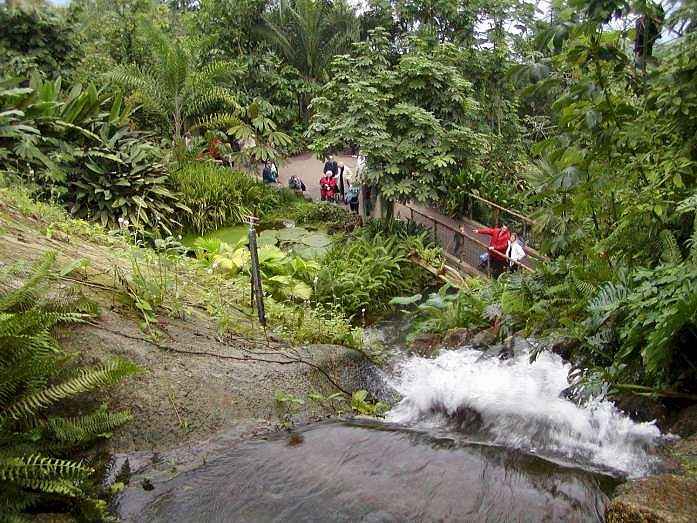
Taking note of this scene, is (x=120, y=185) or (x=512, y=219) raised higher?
(x=512, y=219)

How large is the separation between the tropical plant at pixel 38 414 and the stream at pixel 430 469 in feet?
1.31

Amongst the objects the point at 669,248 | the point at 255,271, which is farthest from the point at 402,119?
Answer: the point at 669,248

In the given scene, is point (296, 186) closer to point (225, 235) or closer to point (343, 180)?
point (343, 180)

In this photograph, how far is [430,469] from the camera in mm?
3463

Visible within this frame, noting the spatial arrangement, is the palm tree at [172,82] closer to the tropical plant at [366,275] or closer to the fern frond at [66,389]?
the tropical plant at [366,275]

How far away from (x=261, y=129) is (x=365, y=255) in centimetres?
670

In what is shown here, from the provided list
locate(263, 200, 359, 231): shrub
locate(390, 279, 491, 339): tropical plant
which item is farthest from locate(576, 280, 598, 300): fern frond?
locate(263, 200, 359, 231): shrub

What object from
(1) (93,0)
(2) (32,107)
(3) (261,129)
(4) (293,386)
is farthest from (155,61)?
(1) (93,0)

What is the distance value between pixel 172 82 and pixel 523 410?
41.6 ft

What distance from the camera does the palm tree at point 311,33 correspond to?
775 inches

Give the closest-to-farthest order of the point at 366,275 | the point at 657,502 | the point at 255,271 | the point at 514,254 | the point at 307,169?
the point at 657,502, the point at 255,271, the point at 514,254, the point at 366,275, the point at 307,169

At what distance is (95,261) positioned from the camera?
204 inches

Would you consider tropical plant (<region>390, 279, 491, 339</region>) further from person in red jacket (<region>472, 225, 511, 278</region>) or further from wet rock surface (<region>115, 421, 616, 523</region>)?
wet rock surface (<region>115, 421, 616, 523</region>)

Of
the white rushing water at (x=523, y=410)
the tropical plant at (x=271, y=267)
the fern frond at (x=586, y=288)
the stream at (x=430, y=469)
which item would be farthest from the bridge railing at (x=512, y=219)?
the stream at (x=430, y=469)
